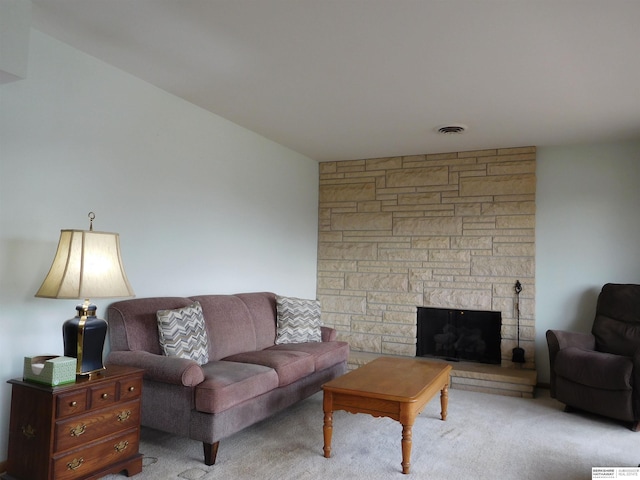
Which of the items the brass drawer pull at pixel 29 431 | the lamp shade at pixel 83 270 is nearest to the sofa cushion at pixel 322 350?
the lamp shade at pixel 83 270

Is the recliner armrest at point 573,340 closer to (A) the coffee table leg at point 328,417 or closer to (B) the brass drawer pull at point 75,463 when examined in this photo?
(A) the coffee table leg at point 328,417

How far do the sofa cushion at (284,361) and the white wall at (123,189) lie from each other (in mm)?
771

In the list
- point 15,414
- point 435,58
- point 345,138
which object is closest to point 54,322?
point 15,414

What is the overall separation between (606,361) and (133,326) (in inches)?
136

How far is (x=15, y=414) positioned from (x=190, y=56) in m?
2.23

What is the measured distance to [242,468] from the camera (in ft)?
9.02

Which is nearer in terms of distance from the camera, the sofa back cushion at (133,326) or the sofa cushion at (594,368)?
the sofa back cushion at (133,326)

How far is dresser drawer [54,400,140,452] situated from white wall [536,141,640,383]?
400 centimetres

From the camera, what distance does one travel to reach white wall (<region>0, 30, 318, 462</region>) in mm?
2654

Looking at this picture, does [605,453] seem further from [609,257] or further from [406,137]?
[406,137]

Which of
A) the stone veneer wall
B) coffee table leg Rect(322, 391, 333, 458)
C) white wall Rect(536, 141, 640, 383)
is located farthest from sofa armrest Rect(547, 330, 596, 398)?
coffee table leg Rect(322, 391, 333, 458)

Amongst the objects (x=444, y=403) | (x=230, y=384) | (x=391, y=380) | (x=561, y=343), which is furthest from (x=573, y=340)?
(x=230, y=384)

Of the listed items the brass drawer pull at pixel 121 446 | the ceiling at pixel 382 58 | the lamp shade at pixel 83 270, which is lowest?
the brass drawer pull at pixel 121 446

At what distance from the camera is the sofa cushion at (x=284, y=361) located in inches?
133
